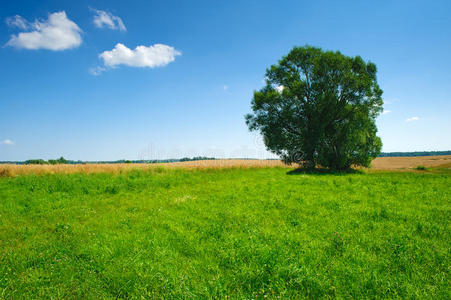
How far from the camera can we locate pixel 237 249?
491 centimetres

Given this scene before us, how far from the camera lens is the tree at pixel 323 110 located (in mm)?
25125

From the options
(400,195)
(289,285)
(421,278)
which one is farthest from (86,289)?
(400,195)

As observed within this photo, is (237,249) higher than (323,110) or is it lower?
lower

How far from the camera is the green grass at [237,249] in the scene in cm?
373

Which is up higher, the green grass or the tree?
the tree

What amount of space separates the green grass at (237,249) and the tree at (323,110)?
17.1 m

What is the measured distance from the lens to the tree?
82.4ft

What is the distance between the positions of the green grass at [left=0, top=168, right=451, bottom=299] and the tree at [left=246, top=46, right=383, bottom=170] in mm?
17103

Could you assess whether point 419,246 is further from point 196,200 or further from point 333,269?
point 196,200

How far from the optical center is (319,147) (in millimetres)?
26125

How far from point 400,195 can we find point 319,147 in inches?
675

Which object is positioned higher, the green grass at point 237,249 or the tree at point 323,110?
the tree at point 323,110

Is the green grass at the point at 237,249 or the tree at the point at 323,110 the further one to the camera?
the tree at the point at 323,110

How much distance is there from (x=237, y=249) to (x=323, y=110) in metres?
25.8
